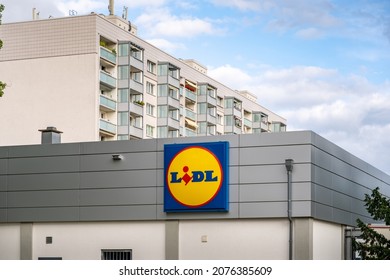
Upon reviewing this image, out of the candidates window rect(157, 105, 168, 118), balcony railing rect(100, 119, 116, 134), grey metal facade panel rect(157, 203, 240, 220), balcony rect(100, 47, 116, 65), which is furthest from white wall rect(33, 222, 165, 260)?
window rect(157, 105, 168, 118)

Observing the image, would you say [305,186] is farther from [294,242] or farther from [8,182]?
[8,182]

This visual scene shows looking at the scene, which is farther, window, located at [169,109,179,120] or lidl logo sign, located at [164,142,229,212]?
window, located at [169,109,179,120]

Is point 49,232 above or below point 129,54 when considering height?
below

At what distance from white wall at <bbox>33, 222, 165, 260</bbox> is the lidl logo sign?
5.19 ft

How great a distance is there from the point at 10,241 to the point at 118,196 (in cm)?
522

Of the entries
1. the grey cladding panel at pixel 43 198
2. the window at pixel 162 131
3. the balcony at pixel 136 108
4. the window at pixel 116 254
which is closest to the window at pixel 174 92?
the window at pixel 162 131

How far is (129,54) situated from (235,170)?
157 ft

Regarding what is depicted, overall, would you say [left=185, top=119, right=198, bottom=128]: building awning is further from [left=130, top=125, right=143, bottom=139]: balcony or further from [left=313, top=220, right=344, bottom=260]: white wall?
[left=313, top=220, right=344, bottom=260]: white wall

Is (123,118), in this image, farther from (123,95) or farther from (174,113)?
(174,113)

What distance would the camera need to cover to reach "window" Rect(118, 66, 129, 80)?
7681cm

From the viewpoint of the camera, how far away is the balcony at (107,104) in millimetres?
72062

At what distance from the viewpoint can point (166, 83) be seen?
8575 centimetres
